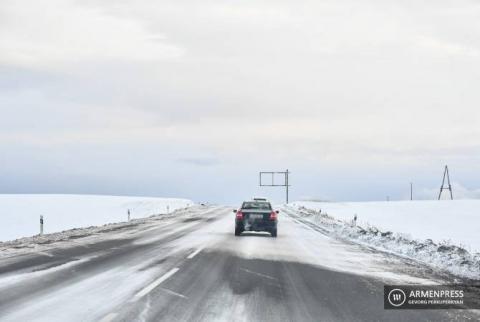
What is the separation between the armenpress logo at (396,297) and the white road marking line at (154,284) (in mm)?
4107

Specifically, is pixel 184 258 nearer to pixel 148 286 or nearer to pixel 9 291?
pixel 148 286

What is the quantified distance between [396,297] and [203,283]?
3.59m

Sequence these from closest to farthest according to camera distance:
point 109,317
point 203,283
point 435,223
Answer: point 109,317
point 203,283
point 435,223

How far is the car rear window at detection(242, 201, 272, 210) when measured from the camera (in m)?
23.8

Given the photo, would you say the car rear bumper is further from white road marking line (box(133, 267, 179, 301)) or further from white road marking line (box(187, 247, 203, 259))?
white road marking line (box(133, 267, 179, 301))

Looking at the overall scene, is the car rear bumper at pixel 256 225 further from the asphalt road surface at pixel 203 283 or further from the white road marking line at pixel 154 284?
the white road marking line at pixel 154 284

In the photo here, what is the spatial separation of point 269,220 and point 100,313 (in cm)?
1623

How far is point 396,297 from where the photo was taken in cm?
908

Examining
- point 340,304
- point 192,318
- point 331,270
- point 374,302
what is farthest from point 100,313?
point 331,270

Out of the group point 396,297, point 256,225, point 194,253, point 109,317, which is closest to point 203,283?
point 109,317

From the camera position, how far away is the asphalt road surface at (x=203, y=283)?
294 inches

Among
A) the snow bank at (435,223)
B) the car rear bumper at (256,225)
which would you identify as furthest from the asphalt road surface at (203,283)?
the snow bank at (435,223)

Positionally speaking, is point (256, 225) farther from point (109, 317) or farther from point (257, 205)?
point (109, 317)

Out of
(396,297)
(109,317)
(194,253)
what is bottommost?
(194,253)
